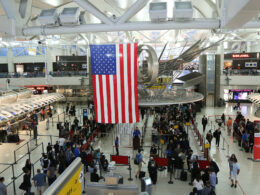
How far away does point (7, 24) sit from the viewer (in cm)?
902

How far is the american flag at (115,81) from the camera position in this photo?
9.13 meters

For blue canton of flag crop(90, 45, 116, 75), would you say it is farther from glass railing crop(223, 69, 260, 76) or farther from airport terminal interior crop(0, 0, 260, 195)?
glass railing crop(223, 69, 260, 76)

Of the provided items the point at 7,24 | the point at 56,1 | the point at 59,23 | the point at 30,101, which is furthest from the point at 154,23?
the point at 30,101

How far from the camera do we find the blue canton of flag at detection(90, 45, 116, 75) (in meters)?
9.10

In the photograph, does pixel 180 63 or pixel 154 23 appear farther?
pixel 180 63

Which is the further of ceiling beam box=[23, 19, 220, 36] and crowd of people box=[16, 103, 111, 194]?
ceiling beam box=[23, 19, 220, 36]

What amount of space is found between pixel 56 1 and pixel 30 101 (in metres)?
8.02

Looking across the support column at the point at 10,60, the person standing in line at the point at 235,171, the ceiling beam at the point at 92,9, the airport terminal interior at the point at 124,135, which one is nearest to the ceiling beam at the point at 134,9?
the airport terminal interior at the point at 124,135

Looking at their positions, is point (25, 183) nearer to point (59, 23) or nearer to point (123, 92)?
point (123, 92)

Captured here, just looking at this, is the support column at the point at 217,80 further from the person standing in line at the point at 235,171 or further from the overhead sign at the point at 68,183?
the overhead sign at the point at 68,183

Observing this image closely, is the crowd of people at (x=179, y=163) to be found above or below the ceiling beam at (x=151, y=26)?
below

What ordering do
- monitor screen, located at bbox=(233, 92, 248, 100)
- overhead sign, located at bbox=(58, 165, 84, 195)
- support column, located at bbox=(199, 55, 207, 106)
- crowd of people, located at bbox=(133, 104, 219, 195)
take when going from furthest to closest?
monitor screen, located at bbox=(233, 92, 248, 100)
support column, located at bbox=(199, 55, 207, 106)
crowd of people, located at bbox=(133, 104, 219, 195)
overhead sign, located at bbox=(58, 165, 84, 195)

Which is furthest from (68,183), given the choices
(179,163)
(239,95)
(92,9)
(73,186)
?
(239,95)

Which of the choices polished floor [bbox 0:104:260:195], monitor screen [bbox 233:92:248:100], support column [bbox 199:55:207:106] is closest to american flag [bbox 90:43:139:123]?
polished floor [bbox 0:104:260:195]
